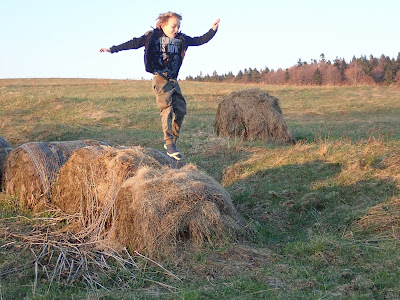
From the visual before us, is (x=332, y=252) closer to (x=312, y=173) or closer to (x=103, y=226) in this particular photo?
(x=103, y=226)

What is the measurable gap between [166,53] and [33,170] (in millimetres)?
2600

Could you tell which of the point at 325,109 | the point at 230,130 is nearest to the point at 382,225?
the point at 230,130

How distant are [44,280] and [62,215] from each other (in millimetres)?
1956

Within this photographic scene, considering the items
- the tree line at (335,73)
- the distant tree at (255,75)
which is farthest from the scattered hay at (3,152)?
the distant tree at (255,75)

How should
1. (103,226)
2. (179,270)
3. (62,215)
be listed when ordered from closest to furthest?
(179,270), (103,226), (62,215)

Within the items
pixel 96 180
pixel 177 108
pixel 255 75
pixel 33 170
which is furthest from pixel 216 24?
pixel 255 75

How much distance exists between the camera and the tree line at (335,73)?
54.1 metres

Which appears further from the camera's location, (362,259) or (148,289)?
(362,259)

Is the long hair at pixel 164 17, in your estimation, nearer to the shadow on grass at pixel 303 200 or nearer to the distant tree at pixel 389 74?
the shadow on grass at pixel 303 200

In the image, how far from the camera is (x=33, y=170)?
22.1 ft

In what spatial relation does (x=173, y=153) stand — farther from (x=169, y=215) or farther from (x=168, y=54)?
(x=169, y=215)

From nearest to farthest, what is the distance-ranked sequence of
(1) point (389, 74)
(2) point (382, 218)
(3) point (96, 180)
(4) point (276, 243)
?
1. (4) point (276, 243)
2. (2) point (382, 218)
3. (3) point (96, 180)
4. (1) point (389, 74)

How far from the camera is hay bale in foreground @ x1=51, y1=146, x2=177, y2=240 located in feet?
17.4

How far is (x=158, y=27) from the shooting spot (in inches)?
298
